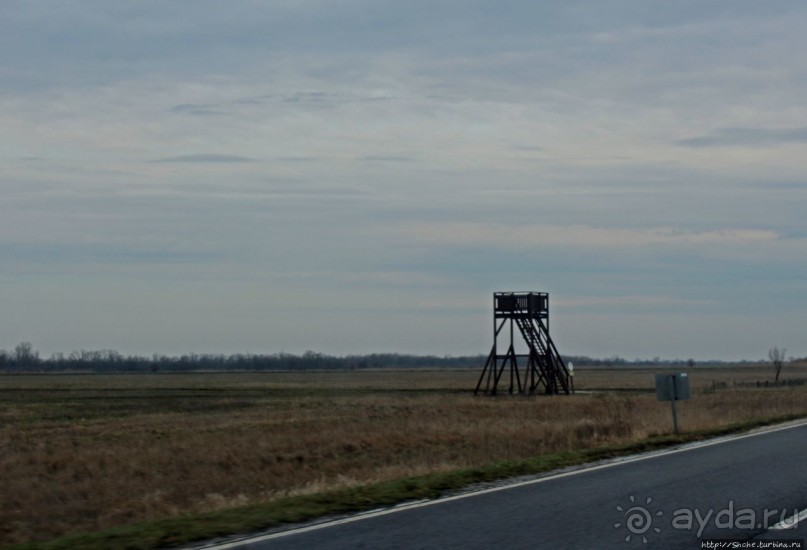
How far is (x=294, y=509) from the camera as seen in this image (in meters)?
12.7

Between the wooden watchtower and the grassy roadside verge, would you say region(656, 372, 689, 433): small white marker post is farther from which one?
the wooden watchtower

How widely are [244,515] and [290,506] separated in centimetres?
95

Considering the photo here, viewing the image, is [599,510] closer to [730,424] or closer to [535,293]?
[730,424]

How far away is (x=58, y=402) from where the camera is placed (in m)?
62.3

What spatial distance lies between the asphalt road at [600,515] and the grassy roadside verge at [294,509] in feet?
2.02

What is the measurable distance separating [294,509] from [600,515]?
366 cm

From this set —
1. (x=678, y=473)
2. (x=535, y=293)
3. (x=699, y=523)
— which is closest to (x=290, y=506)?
(x=699, y=523)

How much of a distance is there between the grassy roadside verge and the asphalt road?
616 mm

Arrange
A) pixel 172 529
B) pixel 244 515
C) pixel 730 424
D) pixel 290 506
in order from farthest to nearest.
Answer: pixel 730 424 → pixel 290 506 → pixel 244 515 → pixel 172 529

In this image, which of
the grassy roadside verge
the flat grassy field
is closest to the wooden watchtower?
the flat grassy field
